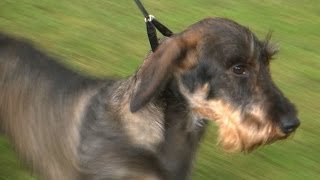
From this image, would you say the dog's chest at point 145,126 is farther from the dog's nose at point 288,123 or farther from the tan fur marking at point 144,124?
the dog's nose at point 288,123

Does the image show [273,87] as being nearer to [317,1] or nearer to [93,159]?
[93,159]

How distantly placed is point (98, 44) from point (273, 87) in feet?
9.73

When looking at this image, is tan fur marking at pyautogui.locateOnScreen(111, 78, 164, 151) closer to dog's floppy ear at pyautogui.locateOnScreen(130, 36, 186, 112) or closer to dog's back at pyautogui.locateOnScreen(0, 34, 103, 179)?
dog's floppy ear at pyautogui.locateOnScreen(130, 36, 186, 112)

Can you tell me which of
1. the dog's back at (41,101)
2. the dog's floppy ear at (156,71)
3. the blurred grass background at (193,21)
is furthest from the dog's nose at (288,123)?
the blurred grass background at (193,21)

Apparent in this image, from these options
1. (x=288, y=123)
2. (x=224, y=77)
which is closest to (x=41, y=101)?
(x=224, y=77)

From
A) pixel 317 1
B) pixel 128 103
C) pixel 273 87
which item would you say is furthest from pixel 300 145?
pixel 317 1

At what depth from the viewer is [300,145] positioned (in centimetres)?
500

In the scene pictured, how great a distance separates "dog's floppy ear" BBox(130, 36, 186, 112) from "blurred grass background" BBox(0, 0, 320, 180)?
141 cm

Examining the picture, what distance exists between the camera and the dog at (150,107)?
11.3ft

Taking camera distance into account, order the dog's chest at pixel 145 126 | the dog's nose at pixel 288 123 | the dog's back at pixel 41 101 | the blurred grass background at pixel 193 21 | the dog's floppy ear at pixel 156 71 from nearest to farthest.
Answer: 1. the dog's floppy ear at pixel 156 71
2. the dog's nose at pixel 288 123
3. the dog's chest at pixel 145 126
4. the dog's back at pixel 41 101
5. the blurred grass background at pixel 193 21

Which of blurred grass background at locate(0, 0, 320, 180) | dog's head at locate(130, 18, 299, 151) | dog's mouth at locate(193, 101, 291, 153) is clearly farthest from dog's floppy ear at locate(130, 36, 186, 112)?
blurred grass background at locate(0, 0, 320, 180)

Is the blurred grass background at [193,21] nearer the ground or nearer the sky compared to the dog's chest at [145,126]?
nearer the ground

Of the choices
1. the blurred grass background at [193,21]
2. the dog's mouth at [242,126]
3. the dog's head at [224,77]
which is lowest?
the blurred grass background at [193,21]

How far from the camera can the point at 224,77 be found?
3.44 m
